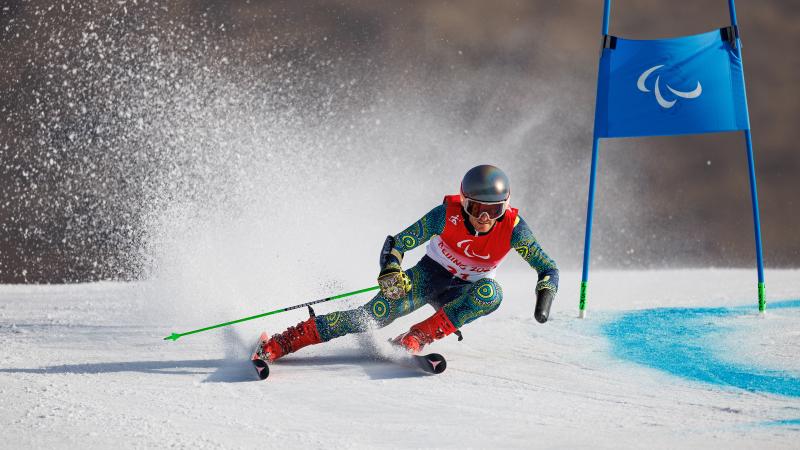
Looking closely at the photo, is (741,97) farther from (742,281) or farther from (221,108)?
(221,108)

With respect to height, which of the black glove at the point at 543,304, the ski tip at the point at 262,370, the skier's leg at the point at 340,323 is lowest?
the ski tip at the point at 262,370

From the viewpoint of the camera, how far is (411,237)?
4.07 m

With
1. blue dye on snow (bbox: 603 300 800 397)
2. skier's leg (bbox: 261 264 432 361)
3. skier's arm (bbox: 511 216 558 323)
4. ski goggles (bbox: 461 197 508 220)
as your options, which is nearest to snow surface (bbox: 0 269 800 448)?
blue dye on snow (bbox: 603 300 800 397)

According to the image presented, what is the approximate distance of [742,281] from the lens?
780 cm

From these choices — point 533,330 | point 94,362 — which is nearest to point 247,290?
point 94,362

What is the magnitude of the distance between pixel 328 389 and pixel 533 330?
1.97m

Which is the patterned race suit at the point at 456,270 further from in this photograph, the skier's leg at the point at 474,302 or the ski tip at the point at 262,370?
the ski tip at the point at 262,370

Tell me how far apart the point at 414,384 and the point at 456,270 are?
78 cm

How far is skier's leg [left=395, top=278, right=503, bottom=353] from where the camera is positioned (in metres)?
4.02

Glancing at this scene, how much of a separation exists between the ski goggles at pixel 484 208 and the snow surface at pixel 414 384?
76cm

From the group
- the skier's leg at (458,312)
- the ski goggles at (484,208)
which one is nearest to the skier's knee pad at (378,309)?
the skier's leg at (458,312)

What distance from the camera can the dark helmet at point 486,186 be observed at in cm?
387

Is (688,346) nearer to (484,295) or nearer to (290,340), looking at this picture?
(484,295)

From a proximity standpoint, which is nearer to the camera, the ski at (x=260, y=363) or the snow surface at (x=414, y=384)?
the snow surface at (x=414, y=384)
